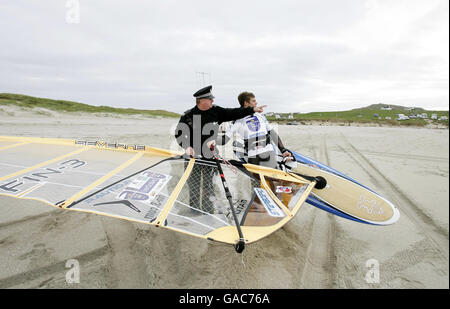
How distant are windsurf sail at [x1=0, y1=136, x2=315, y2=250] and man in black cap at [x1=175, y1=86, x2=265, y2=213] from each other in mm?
20

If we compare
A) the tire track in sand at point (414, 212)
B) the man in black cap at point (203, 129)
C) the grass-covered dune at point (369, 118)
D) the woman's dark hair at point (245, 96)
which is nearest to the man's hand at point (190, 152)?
the man in black cap at point (203, 129)

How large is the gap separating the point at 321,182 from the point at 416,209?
1990mm

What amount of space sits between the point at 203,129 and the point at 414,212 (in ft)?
12.5

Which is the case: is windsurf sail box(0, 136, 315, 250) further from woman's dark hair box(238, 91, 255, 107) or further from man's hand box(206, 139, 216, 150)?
woman's dark hair box(238, 91, 255, 107)

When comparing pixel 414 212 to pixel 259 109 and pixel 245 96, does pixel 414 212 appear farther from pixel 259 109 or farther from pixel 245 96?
pixel 245 96

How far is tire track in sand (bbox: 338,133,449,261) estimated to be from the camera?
1984mm

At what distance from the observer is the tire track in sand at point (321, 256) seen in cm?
234

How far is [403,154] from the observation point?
8.27 meters

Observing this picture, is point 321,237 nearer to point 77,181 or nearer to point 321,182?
point 321,182

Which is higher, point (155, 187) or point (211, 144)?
point (211, 144)

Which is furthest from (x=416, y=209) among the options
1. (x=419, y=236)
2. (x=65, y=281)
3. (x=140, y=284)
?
(x=65, y=281)

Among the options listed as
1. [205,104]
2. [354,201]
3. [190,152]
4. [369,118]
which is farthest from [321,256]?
[369,118]

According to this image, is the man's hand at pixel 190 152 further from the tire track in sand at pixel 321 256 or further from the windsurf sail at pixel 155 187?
the tire track in sand at pixel 321 256

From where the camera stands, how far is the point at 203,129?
3205 millimetres
